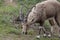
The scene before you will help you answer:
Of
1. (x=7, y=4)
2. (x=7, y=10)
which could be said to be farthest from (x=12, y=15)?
(x=7, y=4)

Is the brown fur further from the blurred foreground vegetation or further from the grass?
the blurred foreground vegetation

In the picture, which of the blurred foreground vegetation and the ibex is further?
the blurred foreground vegetation

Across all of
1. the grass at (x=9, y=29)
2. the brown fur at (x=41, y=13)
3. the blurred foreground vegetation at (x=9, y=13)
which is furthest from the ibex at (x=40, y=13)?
the blurred foreground vegetation at (x=9, y=13)

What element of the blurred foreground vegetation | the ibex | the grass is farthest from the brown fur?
the blurred foreground vegetation

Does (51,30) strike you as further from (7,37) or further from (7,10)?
(7,10)

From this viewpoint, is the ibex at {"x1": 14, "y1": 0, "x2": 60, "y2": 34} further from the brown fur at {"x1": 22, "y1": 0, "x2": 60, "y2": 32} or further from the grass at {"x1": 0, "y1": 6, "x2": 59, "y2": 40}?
the grass at {"x1": 0, "y1": 6, "x2": 59, "y2": 40}

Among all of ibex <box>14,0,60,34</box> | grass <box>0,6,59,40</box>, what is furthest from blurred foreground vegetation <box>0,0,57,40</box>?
ibex <box>14,0,60,34</box>

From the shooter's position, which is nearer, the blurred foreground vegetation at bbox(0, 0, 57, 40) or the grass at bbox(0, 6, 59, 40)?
the grass at bbox(0, 6, 59, 40)

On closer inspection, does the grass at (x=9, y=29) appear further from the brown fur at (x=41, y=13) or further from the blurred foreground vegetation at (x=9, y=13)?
the brown fur at (x=41, y=13)

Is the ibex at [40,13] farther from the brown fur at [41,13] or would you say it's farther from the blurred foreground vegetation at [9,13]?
the blurred foreground vegetation at [9,13]

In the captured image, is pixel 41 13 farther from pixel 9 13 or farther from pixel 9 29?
pixel 9 13

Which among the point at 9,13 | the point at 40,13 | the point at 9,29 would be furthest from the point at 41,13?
the point at 9,13

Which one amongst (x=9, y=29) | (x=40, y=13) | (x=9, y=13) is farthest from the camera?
(x=9, y=13)

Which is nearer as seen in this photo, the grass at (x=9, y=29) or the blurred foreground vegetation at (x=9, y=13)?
the grass at (x=9, y=29)
